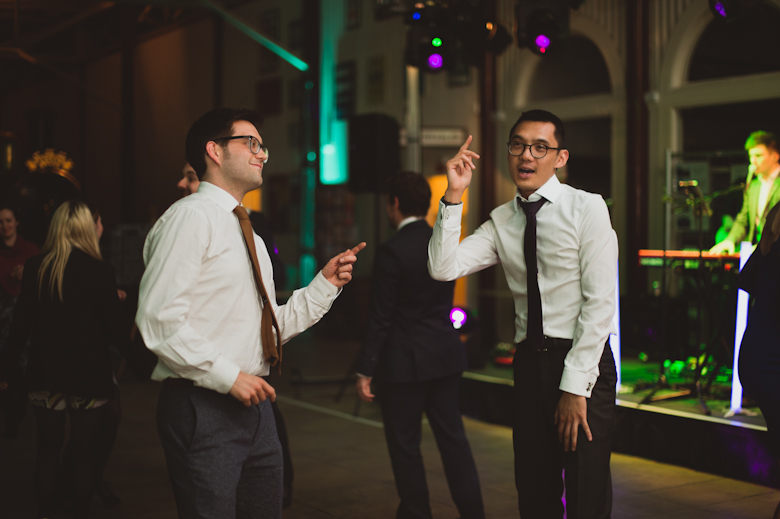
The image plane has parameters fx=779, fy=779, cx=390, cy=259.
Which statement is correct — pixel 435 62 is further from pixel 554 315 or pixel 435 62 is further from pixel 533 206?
pixel 554 315

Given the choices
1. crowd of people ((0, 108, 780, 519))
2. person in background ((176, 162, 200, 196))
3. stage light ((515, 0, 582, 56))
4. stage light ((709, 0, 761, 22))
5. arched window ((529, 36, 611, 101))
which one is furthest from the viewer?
arched window ((529, 36, 611, 101))

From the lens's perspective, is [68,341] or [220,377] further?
[68,341]

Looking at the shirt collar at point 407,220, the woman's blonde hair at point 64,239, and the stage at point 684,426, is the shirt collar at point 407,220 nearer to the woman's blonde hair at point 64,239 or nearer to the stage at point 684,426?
Result: the woman's blonde hair at point 64,239

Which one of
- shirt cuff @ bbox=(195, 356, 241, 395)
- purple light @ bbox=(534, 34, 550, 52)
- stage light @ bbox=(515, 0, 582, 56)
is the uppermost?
stage light @ bbox=(515, 0, 582, 56)

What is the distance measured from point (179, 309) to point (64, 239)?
181 cm

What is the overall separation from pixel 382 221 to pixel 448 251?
30.1 feet

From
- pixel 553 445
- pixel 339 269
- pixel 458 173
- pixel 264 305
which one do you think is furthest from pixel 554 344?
pixel 264 305

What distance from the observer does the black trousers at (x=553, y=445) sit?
240 cm

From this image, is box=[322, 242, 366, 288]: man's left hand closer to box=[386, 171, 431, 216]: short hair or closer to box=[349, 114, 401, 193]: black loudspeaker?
box=[386, 171, 431, 216]: short hair

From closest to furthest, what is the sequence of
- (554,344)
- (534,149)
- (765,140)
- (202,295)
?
(202,295) < (554,344) < (534,149) < (765,140)

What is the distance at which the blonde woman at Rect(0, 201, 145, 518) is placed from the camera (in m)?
3.44

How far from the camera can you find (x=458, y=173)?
2.47 metres

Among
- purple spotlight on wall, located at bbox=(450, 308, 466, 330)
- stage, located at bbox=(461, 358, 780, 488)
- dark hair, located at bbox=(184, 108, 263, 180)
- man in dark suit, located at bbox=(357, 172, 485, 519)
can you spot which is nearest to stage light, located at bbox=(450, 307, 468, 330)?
purple spotlight on wall, located at bbox=(450, 308, 466, 330)

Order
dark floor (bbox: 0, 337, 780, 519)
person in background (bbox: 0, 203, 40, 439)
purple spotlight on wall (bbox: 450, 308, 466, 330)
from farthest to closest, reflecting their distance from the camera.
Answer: purple spotlight on wall (bbox: 450, 308, 466, 330) → person in background (bbox: 0, 203, 40, 439) → dark floor (bbox: 0, 337, 780, 519)
